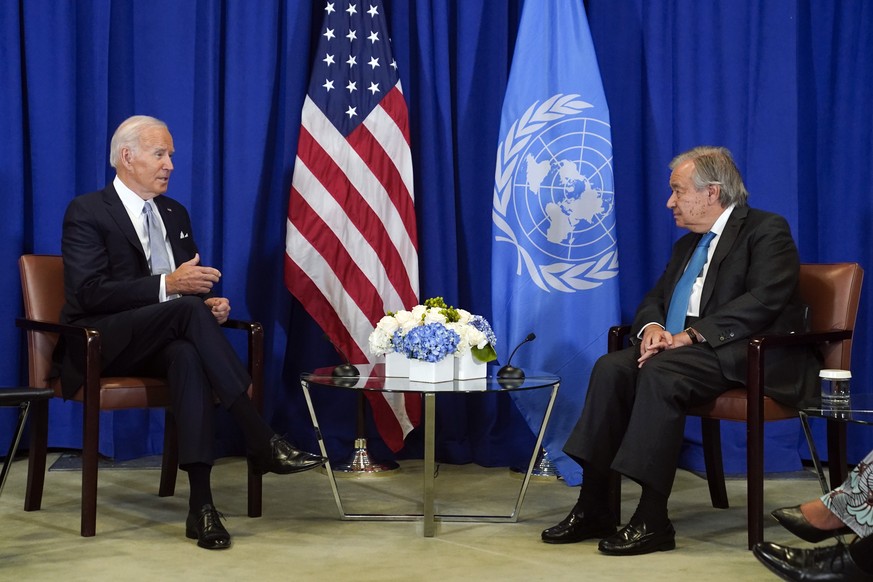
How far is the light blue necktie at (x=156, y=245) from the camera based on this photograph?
3920 mm

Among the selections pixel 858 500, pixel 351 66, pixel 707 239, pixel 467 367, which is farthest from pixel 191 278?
pixel 858 500

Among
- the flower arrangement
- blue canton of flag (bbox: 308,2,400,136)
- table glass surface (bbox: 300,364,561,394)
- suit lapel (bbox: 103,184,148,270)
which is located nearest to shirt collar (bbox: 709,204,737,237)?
table glass surface (bbox: 300,364,561,394)

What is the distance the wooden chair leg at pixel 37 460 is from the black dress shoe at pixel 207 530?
0.66m

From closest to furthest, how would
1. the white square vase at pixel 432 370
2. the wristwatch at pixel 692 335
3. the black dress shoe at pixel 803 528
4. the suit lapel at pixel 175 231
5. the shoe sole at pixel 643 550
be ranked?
the black dress shoe at pixel 803 528 < the shoe sole at pixel 643 550 < the white square vase at pixel 432 370 < the wristwatch at pixel 692 335 < the suit lapel at pixel 175 231

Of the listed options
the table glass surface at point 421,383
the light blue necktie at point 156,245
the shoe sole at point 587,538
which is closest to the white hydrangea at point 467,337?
the table glass surface at point 421,383

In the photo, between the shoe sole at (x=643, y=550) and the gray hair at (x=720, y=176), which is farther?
the gray hair at (x=720, y=176)

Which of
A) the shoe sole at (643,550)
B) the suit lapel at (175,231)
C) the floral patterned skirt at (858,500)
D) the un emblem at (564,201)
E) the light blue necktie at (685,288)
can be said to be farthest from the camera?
the un emblem at (564,201)

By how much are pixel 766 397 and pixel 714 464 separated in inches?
26.0

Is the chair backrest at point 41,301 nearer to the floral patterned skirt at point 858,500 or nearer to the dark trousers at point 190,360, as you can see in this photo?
the dark trousers at point 190,360

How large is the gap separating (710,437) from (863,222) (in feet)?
4.58

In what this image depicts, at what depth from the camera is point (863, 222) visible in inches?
188

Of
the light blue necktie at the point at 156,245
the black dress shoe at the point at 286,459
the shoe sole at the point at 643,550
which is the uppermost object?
the light blue necktie at the point at 156,245

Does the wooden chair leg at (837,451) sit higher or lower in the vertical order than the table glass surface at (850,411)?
lower

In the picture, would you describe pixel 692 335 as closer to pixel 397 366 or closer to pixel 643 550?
pixel 643 550
